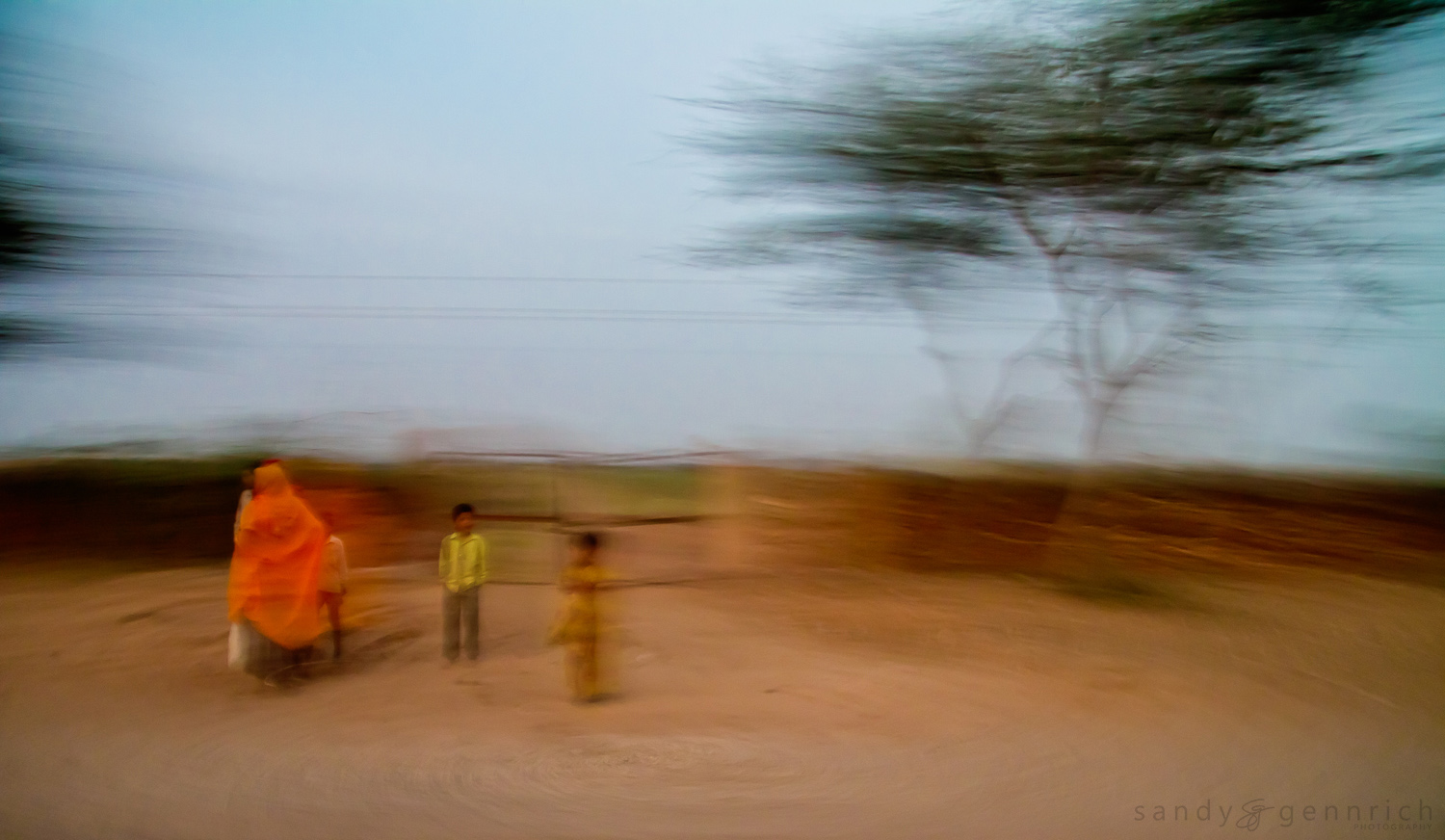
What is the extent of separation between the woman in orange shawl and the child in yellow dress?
68.7 inches

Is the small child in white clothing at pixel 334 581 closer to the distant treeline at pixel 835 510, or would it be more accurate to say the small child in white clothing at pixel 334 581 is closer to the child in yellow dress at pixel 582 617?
the child in yellow dress at pixel 582 617

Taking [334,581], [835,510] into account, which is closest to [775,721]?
[334,581]

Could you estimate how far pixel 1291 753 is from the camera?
5621 mm

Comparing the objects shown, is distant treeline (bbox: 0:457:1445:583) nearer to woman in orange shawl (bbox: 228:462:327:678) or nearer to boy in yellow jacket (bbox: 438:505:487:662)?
boy in yellow jacket (bbox: 438:505:487:662)

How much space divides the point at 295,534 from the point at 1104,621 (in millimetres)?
6350

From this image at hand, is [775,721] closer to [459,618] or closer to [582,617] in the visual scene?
[582,617]

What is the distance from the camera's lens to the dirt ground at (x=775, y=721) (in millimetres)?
4617

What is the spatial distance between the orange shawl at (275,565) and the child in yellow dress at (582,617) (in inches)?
68.4

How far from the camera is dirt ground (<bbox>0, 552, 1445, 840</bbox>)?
4.62 m

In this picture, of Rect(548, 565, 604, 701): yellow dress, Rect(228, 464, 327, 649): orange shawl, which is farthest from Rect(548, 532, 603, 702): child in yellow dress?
Rect(228, 464, 327, 649): orange shawl

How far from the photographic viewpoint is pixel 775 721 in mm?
6047

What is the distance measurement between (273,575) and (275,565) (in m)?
0.06

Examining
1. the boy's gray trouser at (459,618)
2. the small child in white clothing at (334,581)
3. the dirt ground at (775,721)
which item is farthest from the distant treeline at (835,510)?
the small child in white clothing at (334,581)

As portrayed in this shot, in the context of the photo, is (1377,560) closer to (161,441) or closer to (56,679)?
(56,679)
